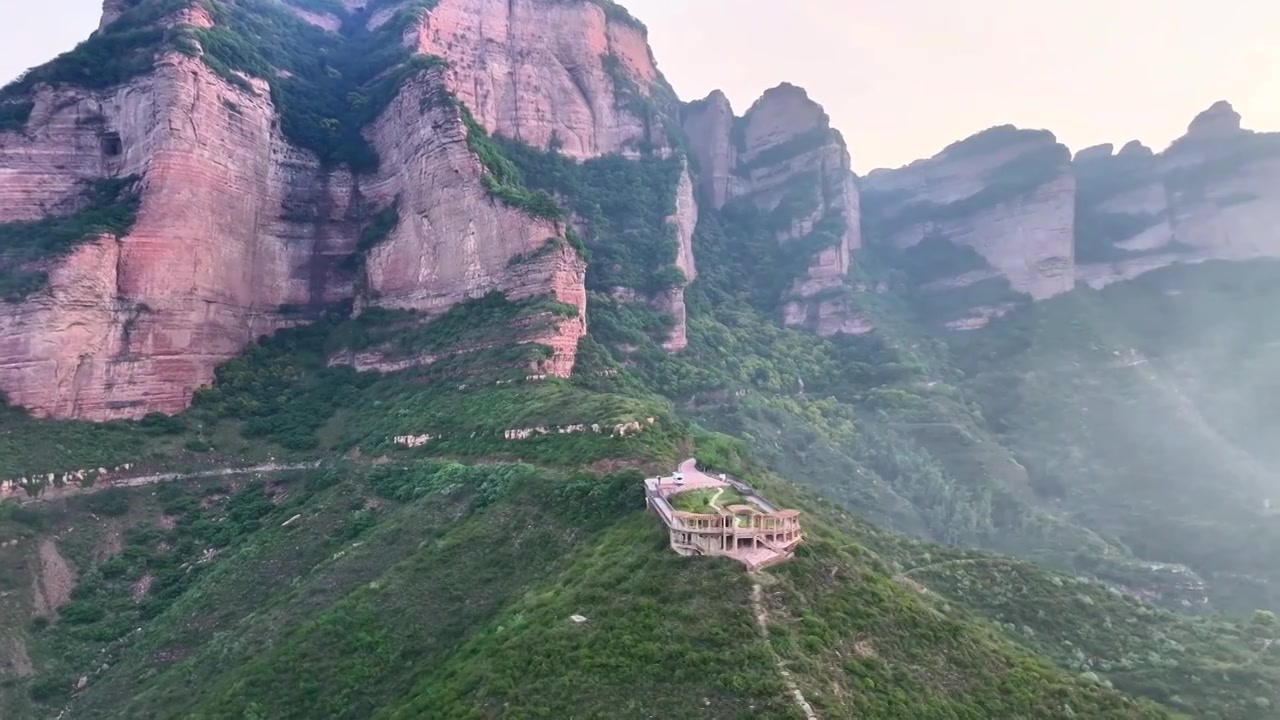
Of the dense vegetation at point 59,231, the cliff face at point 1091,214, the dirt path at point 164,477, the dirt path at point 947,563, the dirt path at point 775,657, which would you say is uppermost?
the cliff face at point 1091,214

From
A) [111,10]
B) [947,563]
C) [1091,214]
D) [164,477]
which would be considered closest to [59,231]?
[164,477]

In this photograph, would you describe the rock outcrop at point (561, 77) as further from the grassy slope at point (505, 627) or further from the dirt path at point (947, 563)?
the grassy slope at point (505, 627)

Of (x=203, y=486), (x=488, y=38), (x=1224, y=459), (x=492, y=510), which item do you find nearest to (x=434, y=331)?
(x=203, y=486)

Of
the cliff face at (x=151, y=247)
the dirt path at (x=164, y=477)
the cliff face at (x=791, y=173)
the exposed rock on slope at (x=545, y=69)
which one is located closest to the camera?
the dirt path at (x=164, y=477)

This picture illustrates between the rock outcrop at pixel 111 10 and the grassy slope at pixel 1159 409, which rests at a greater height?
the rock outcrop at pixel 111 10

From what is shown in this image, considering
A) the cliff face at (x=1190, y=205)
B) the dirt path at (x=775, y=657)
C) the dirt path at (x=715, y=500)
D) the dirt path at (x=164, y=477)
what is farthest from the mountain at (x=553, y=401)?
the dirt path at (x=715, y=500)

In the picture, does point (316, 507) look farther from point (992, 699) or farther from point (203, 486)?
point (992, 699)
